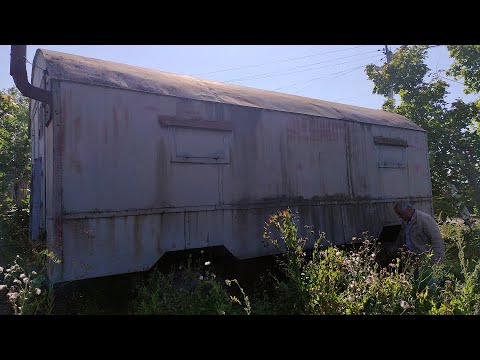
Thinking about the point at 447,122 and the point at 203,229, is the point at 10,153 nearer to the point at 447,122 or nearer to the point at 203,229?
the point at 203,229

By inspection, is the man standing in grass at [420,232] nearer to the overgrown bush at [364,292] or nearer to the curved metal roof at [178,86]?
the overgrown bush at [364,292]

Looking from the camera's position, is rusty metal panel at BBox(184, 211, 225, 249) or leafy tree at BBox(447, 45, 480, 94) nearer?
rusty metal panel at BBox(184, 211, 225, 249)

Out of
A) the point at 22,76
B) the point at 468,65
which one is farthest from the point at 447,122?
the point at 22,76

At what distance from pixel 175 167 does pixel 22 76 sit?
7.86ft

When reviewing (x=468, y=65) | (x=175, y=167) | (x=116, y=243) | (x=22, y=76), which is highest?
(x=468, y=65)

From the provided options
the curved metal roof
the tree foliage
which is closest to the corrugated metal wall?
the curved metal roof

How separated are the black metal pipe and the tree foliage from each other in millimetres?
10832

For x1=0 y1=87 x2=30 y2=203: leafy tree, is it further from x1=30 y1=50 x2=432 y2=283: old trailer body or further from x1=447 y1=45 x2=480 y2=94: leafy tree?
x1=447 y1=45 x2=480 y2=94: leafy tree

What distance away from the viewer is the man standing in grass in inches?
196

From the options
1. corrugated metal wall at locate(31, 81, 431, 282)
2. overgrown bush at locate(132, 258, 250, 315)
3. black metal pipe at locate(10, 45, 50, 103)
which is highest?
black metal pipe at locate(10, 45, 50, 103)

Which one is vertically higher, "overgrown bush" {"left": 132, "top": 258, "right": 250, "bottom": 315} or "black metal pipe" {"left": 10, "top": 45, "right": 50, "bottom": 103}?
"black metal pipe" {"left": 10, "top": 45, "right": 50, "bottom": 103}

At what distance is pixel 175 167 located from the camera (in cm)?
458
